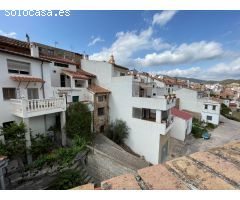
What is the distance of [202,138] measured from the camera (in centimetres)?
2478

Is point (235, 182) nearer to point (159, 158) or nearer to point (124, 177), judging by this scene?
point (124, 177)

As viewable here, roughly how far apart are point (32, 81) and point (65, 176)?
6.96m

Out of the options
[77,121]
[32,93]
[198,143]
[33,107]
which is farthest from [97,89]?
[198,143]

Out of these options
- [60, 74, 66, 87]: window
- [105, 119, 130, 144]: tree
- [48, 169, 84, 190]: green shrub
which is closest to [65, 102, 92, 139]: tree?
[105, 119, 130, 144]: tree

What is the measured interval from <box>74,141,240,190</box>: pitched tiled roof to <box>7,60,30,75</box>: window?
438 inches

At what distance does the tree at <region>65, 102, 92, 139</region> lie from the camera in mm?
11758

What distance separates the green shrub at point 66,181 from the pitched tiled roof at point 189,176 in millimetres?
6779

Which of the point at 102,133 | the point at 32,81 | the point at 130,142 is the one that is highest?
the point at 32,81

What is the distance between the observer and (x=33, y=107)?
908 centimetres

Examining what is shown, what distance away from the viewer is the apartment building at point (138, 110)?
1436 cm

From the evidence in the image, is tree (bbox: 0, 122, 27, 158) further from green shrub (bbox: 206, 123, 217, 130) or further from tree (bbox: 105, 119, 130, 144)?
green shrub (bbox: 206, 123, 217, 130)

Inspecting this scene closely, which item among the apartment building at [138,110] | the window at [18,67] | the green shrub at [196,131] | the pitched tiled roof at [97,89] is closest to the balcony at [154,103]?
the apartment building at [138,110]

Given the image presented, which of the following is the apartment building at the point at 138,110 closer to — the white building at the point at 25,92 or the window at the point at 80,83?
the window at the point at 80,83
